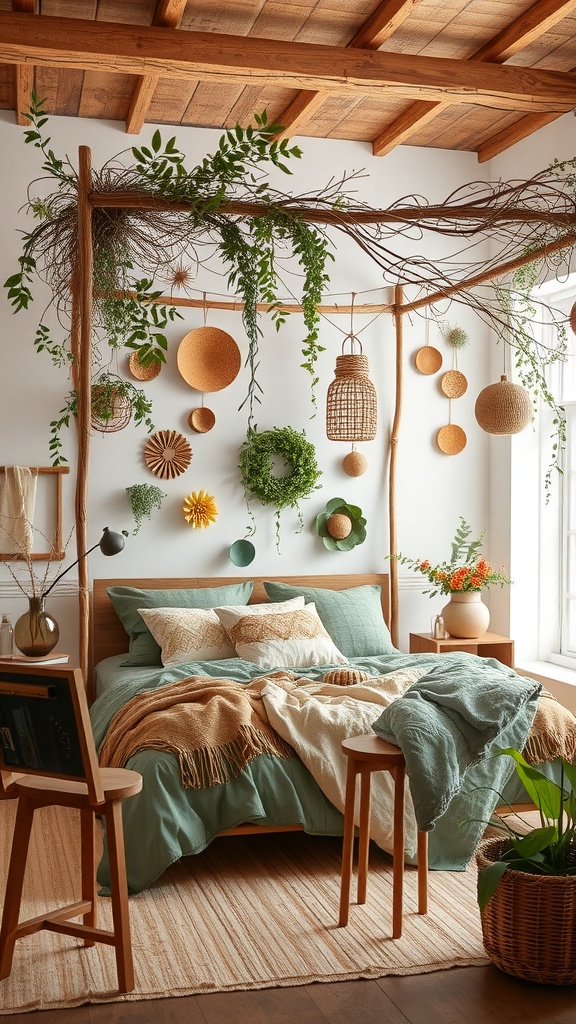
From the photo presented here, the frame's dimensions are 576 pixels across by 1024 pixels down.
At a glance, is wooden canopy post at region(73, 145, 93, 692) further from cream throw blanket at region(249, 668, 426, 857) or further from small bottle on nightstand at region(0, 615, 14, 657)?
small bottle on nightstand at region(0, 615, 14, 657)

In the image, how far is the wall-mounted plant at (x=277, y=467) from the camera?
6.06 metres

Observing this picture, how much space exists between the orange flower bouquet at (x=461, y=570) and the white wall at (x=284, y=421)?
11 cm

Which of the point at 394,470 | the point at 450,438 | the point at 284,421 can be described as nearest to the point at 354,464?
the point at 394,470

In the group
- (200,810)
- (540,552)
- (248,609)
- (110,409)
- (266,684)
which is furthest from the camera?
(540,552)

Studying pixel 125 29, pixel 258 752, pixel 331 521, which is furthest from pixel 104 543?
pixel 125 29

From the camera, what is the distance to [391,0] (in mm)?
4312

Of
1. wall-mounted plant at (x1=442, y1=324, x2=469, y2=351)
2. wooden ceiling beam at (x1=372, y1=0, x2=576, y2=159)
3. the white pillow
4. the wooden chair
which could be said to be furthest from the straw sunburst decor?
the wooden chair

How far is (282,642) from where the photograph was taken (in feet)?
17.3

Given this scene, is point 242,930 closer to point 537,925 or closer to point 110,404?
point 537,925

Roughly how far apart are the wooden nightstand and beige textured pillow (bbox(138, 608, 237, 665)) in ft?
4.24

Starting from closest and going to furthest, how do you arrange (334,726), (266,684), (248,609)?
(334,726), (266,684), (248,609)

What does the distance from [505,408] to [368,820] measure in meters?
2.62

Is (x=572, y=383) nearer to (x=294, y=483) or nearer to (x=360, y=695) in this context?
(x=294, y=483)

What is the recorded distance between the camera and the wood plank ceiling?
434 centimetres
